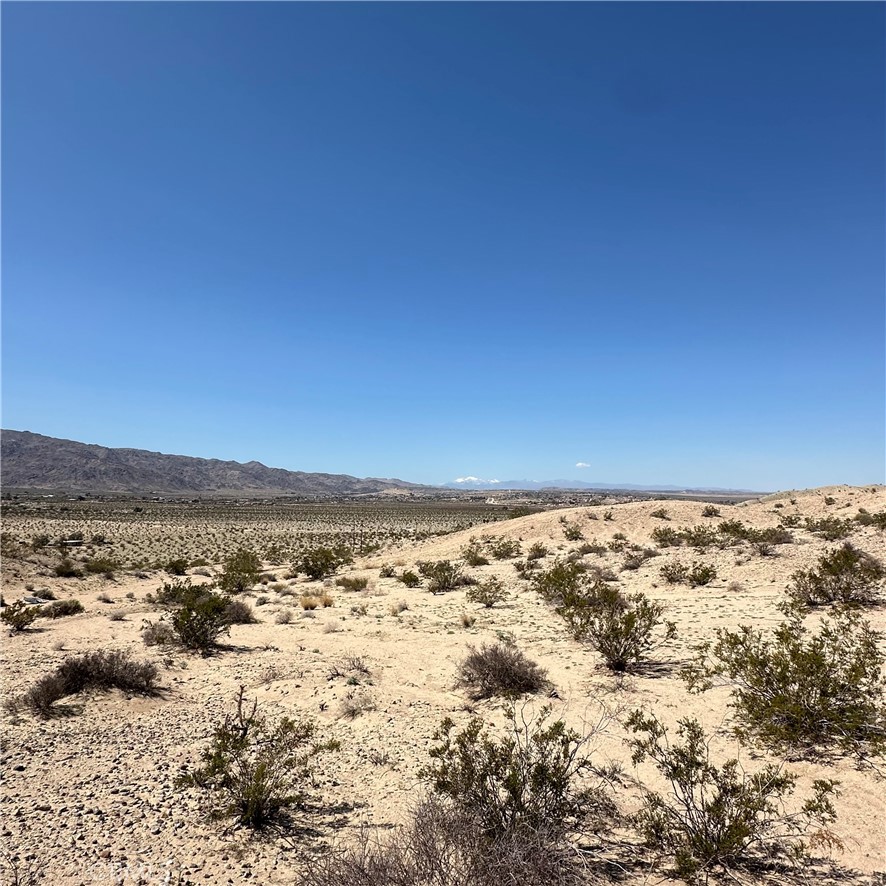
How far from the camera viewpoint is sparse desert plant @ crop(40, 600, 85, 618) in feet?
50.5

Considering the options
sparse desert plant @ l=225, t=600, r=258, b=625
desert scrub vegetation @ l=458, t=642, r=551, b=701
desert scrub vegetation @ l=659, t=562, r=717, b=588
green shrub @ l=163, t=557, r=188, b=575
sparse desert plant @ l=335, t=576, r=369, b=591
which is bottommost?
green shrub @ l=163, t=557, r=188, b=575

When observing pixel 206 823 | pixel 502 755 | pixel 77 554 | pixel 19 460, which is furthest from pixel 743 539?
pixel 19 460

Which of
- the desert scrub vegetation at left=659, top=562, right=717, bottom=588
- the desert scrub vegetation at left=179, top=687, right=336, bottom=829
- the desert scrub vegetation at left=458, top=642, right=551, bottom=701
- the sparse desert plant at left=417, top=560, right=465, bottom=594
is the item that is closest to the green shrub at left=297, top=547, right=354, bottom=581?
the sparse desert plant at left=417, top=560, right=465, bottom=594

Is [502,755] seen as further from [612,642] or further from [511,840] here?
[612,642]

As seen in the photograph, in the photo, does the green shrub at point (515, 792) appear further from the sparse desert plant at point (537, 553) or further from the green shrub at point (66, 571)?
the green shrub at point (66, 571)

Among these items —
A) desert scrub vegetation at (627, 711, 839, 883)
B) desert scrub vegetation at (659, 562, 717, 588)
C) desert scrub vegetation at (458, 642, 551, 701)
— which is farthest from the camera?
desert scrub vegetation at (659, 562, 717, 588)

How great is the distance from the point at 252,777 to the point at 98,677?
4.87 meters

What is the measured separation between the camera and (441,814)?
14.5 ft

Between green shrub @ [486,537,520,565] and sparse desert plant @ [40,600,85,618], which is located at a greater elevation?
green shrub @ [486,537,520,565]

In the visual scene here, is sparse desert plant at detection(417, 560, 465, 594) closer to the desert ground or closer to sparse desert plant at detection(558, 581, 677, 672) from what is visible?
the desert ground

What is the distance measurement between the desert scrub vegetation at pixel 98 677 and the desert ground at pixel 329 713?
10.2 inches

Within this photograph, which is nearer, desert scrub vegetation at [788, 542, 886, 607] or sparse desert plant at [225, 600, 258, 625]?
desert scrub vegetation at [788, 542, 886, 607]

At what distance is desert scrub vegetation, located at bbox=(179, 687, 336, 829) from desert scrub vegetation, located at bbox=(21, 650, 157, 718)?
3052mm

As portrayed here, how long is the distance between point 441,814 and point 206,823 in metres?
2.49
